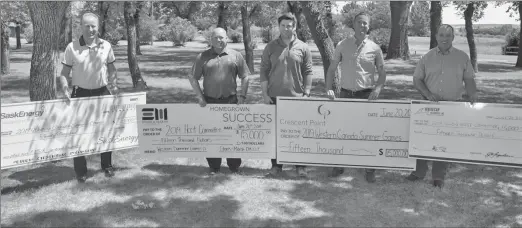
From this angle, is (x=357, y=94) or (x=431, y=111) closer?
(x=431, y=111)

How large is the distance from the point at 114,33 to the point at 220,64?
137 ft

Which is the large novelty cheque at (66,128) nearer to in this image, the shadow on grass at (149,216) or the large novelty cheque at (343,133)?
the shadow on grass at (149,216)

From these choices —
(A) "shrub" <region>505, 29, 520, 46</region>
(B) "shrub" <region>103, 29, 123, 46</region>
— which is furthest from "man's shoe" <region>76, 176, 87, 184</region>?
(B) "shrub" <region>103, 29, 123, 46</region>

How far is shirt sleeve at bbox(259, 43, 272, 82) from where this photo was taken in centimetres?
558

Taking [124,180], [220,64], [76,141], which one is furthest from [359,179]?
[76,141]

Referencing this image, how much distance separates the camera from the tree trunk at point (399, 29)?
25484 mm

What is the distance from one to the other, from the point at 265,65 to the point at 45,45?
12.2 ft

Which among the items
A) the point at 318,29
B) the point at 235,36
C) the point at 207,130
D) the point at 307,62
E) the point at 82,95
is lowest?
the point at 207,130

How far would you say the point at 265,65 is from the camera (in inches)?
222

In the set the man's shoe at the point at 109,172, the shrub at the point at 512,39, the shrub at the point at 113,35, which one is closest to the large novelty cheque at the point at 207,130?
the man's shoe at the point at 109,172

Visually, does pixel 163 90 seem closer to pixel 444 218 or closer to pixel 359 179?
pixel 359 179

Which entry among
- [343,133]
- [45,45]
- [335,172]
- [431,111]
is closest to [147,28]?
[45,45]

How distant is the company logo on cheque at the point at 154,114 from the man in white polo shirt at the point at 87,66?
534 millimetres

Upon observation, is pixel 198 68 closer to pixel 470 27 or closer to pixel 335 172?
pixel 335 172
